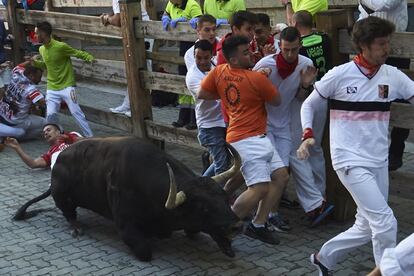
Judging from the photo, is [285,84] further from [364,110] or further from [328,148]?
[364,110]

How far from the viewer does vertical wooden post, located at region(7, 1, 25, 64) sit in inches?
459

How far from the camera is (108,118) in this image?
9648 millimetres

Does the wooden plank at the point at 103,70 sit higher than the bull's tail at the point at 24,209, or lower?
higher

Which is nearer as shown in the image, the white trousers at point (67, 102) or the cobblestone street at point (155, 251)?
the cobblestone street at point (155, 251)

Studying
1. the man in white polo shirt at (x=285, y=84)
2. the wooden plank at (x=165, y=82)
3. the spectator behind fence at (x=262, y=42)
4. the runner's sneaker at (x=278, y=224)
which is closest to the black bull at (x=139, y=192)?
the man in white polo shirt at (x=285, y=84)

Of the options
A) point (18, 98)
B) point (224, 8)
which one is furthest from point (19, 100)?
point (224, 8)

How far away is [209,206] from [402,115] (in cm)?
182

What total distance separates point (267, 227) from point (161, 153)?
45.6 inches

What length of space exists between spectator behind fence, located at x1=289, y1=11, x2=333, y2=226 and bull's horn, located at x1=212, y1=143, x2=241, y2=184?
2.54 feet

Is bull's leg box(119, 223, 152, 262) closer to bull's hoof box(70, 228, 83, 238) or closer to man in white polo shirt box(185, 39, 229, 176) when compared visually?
bull's hoof box(70, 228, 83, 238)

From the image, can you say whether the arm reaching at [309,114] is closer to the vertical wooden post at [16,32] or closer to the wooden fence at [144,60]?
the wooden fence at [144,60]

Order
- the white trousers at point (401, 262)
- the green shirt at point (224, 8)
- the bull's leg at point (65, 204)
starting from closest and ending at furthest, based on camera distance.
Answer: the white trousers at point (401, 262)
the bull's leg at point (65, 204)
the green shirt at point (224, 8)

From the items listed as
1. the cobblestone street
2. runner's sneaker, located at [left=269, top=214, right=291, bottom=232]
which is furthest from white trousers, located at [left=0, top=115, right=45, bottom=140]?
runner's sneaker, located at [left=269, top=214, right=291, bottom=232]

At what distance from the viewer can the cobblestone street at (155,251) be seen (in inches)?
217
